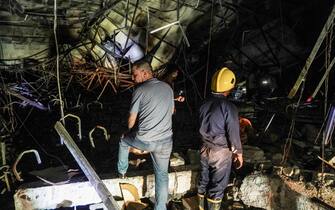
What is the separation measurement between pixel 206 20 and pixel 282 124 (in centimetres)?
430

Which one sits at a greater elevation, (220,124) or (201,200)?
(220,124)

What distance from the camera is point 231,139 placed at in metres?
4.39

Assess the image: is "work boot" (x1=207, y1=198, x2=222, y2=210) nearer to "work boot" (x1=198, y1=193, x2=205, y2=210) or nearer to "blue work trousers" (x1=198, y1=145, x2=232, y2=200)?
"blue work trousers" (x1=198, y1=145, x2=232, y2=200)

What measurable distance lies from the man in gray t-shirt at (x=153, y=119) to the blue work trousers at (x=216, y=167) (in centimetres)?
59

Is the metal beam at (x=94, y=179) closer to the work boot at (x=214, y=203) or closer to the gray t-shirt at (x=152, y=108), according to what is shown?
the gray t-shirt at (x=152, y=108)

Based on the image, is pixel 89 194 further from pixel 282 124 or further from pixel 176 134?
pixel 282 124

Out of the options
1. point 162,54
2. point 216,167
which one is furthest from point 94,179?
point 162,54

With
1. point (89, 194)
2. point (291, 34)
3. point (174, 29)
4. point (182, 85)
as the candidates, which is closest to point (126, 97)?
point (182, 85)

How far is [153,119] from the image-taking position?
4539 millimetres

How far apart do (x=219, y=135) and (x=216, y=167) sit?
19.3 inches

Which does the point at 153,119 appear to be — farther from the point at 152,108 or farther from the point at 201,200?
the point at 201,200

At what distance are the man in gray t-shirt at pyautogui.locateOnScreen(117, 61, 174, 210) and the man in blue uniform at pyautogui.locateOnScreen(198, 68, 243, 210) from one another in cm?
55

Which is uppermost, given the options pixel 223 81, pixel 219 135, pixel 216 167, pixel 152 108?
pixel 223 81

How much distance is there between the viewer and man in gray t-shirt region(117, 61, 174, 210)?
176 inches
